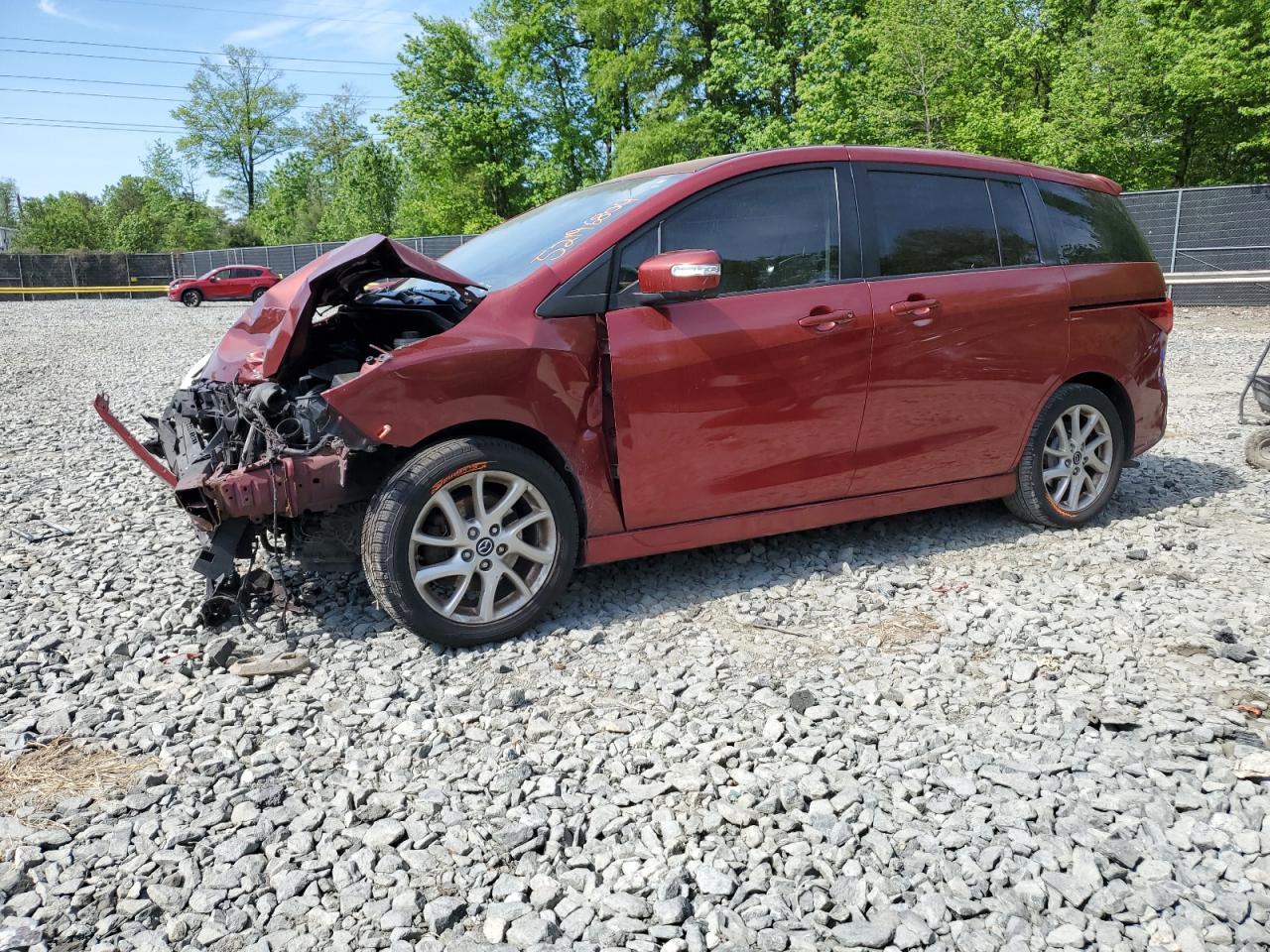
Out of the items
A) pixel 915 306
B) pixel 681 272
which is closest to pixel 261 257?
pixel 915 306

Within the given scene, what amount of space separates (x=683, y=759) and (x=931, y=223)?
2971mm

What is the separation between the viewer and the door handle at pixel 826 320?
416cm

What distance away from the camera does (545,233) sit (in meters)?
4.34

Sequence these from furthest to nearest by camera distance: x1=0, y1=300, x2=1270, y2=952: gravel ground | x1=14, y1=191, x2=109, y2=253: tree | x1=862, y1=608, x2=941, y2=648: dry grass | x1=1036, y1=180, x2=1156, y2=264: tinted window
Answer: x1=14, y1=191, x2=109, y2=253: tree, x1=1036, y1=180, x2=1156, y2=264: tinted window, x1=862, y1=608, x2=941, y2=648: dry grass, x1=0, y1=300, x2=1270, y2=952: gravel ground

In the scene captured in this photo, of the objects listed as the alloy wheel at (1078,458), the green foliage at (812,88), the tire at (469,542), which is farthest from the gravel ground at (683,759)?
the green foliage at (812,88)

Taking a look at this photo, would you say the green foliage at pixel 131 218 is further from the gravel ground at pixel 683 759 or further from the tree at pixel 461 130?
the gravel ground at pixel 683 759

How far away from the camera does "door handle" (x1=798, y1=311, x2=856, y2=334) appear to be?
4164 mm

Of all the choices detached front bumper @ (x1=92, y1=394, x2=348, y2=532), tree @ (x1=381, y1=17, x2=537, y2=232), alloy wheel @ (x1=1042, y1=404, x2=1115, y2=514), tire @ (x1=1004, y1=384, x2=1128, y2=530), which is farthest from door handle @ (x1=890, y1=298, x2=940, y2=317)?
tree @ (x1=381, y1=17, x2=537, y2=232)

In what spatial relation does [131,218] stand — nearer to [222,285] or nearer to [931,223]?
[222,285]

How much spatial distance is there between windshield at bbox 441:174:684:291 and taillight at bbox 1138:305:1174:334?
2.92 m

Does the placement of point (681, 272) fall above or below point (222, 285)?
below

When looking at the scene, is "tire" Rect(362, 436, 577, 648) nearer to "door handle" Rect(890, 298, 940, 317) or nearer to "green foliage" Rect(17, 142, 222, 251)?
"door handle" Rect(890, 298, 940, 317)

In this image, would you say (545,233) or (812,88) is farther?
(812,88)

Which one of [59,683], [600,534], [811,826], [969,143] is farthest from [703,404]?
[969,143]
